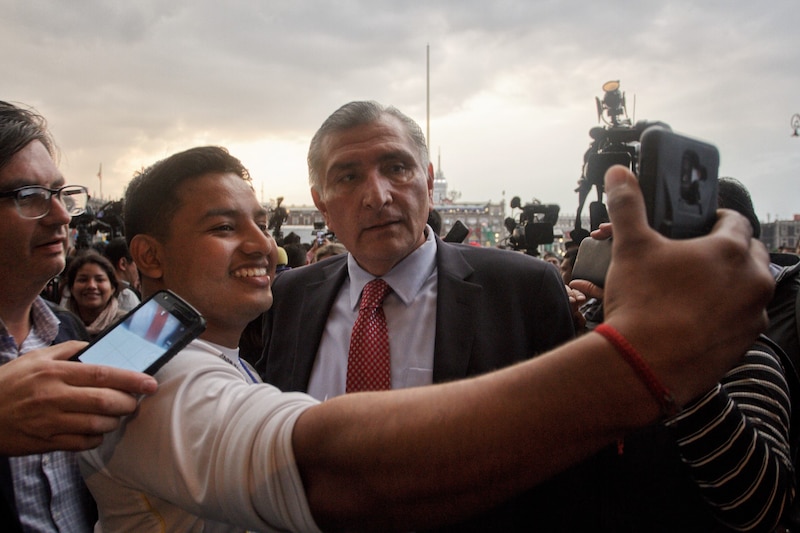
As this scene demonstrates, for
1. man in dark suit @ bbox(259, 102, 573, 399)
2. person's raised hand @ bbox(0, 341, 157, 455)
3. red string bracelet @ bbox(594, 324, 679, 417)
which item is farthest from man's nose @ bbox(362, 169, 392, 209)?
red string bracelet @ bbox(594, 324, 679, 417)

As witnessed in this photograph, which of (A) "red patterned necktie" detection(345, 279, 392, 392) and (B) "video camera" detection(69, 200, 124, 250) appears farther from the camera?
(B) "video camera" detection(69, 200, 124, 250)

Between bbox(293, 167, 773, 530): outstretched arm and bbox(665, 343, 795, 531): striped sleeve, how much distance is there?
805 mm

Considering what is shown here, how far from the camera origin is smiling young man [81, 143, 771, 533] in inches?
25.8

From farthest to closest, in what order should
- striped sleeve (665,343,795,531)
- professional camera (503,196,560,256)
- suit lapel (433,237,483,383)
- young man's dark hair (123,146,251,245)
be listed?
professional camera (503,196,560,256)
suit lapel (433,237,483,383)
young man's dark hair (123,146,251,245)
striped sleeve (665,343,795,531)

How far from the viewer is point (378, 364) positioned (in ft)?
6.73

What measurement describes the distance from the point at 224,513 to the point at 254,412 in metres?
0.17

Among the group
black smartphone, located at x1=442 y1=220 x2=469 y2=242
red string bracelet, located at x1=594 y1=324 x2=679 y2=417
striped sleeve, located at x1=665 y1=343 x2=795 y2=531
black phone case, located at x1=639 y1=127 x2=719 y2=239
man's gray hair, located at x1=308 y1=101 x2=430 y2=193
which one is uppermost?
man's gray hair, located at x1=308 y1=101 x2=430 y2=193

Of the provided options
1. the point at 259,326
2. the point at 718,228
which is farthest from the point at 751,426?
the point at 259,326

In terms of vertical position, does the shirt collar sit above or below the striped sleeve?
above

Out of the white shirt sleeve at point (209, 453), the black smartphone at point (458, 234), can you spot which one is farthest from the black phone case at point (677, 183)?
the black smartphone at point (458, 234)

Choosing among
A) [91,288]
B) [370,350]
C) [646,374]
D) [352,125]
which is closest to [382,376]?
[370,350]

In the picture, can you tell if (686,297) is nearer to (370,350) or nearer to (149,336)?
(149,336)

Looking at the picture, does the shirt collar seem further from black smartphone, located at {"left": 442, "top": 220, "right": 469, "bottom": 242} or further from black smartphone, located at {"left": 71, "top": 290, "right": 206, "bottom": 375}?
black smartphone, located at {"left": 442, "top": 220, "right": 469, "bottom": 242}

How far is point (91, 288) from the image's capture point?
466 centimetres
